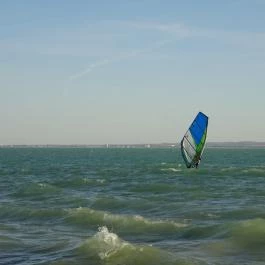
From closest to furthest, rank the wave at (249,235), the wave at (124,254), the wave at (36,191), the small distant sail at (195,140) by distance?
the wave at (124,254), the wave at (249,235), the wave at (36,191), the small distant sail at (195,140)

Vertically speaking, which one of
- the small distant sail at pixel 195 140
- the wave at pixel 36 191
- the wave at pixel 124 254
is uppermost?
the small distant sail at pixel 195 140

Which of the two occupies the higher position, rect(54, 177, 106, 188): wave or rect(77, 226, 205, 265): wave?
rect(54, 177, 106, 188): wave

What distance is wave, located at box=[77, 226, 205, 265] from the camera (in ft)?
42.8

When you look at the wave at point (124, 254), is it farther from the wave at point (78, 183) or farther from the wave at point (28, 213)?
the wave at point (78, 183)

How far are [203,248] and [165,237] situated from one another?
Answer: 6.41ft

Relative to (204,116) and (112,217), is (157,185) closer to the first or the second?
(204,116)

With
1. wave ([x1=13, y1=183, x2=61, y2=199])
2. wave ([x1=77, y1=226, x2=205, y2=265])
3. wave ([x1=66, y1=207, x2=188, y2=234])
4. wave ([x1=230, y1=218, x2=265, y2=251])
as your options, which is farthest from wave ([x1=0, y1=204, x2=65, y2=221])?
wave ([x1=230, y1=218, x2=265, y2=251])

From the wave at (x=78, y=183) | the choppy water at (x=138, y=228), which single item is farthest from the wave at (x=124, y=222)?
the wave at (x=78, y=183)

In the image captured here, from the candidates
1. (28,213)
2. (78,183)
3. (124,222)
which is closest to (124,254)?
(124,222)

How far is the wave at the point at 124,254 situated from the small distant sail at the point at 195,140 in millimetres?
20708

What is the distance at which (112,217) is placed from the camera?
2017cm

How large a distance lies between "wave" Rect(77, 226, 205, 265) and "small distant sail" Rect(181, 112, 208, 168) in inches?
815

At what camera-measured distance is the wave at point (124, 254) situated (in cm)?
1305

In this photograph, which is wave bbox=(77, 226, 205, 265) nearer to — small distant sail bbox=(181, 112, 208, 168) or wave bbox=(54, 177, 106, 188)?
small distant sail bbox=(181, 112, 208, 168)
